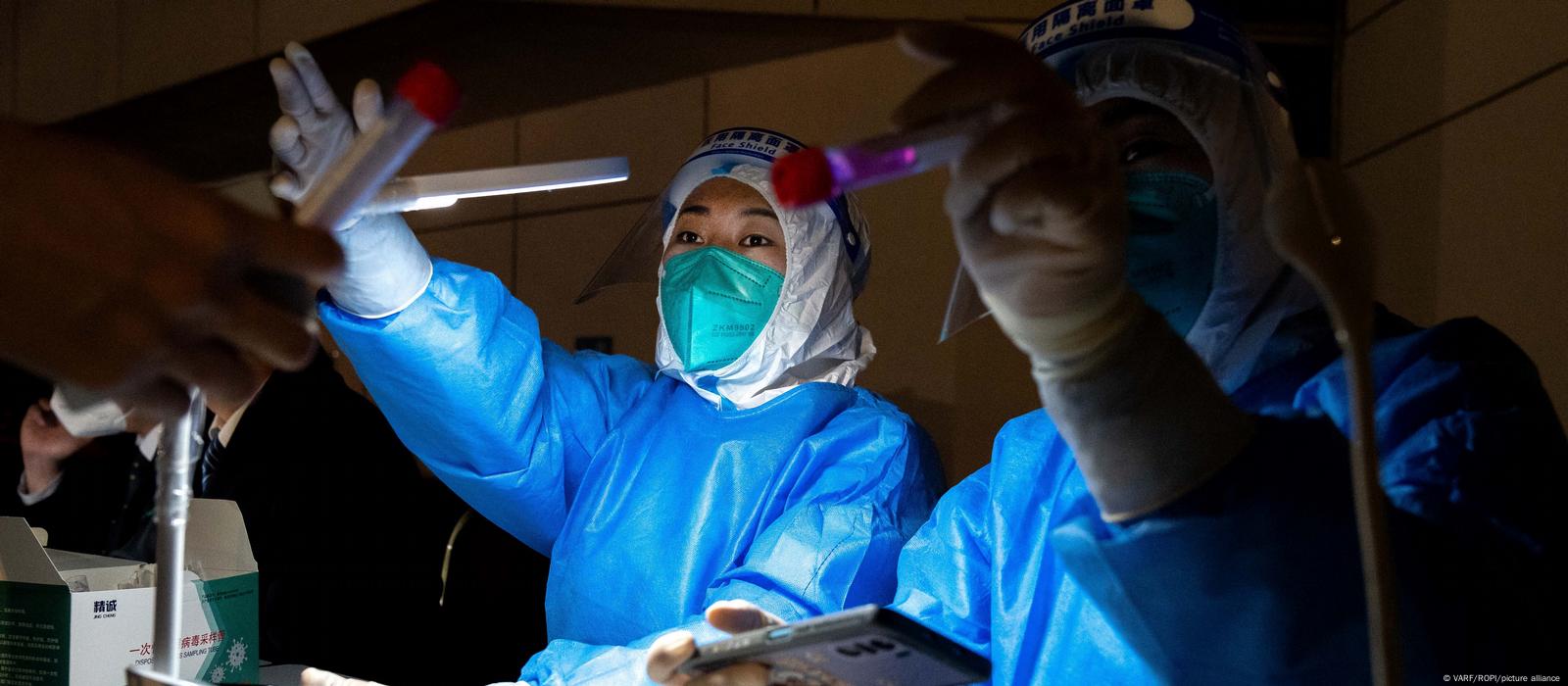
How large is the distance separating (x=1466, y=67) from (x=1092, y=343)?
166 cm

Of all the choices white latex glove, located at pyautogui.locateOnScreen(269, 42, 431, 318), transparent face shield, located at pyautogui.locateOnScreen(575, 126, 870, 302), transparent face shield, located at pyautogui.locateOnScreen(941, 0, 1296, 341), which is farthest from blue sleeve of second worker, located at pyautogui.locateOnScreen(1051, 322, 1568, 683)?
transparent face shield, located at pyautogui.locateOnScreen(575, 126, 870, 302)

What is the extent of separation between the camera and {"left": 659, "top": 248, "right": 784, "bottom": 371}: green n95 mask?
1984 mm

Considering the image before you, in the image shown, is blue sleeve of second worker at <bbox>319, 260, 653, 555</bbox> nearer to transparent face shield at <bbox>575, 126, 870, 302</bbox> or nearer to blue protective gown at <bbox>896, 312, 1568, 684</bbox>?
transparent face shield at <bbox>575, 126, 870, 302</bbox>

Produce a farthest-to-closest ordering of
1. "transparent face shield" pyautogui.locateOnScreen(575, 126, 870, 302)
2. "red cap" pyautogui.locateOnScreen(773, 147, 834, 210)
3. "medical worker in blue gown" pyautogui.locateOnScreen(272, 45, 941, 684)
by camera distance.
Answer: "transparent face shield" pyautogui.locateOnScreen(575, 126, 870, 302)
"medical worker in blue gown" pyautogui.locateOnScreen(272, 45, 941, 684)
"red cap" pyautogui.locateOnScreen(773, 147, 834, 210)

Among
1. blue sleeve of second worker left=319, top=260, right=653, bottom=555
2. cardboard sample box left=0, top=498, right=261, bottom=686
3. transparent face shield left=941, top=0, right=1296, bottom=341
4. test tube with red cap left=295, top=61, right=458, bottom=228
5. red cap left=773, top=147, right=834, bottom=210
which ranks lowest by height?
cardboard sample box left=0, top=498, right=261, bottom=686

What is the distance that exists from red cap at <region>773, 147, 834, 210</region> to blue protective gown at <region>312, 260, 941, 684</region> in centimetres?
97

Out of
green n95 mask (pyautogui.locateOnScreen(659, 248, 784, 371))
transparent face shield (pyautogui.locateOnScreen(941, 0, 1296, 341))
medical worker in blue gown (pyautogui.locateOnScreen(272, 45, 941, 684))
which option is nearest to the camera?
transparent face shield (pyautogui.locateOnScreen(941, 0, 1296, 341))

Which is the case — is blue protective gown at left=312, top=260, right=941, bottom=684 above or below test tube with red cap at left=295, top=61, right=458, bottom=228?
below

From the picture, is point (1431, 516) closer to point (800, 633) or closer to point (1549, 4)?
point (800, 633)

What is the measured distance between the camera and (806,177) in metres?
0.73

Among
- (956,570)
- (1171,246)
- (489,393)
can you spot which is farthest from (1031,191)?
(489,393)

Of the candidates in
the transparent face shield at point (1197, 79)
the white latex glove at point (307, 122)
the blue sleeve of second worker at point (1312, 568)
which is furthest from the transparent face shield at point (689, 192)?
the blue sleeve of second worker at point (1312, 568)

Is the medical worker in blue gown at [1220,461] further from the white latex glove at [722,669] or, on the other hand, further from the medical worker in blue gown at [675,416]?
the medical worker in blue gown at [675,416]

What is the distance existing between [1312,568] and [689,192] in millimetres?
1497
